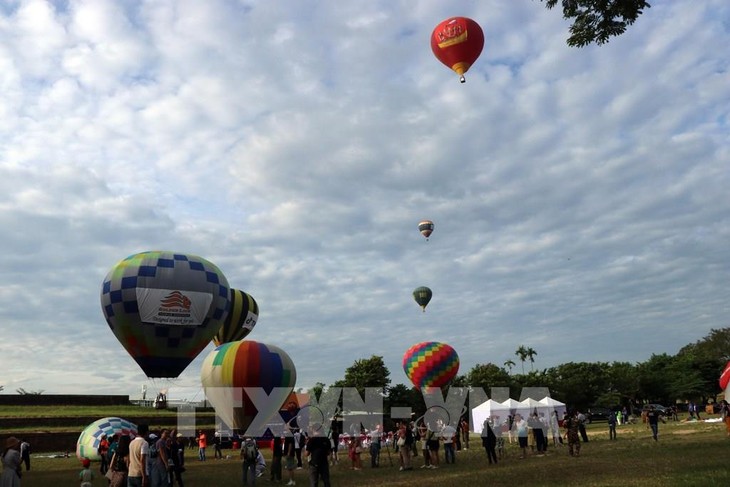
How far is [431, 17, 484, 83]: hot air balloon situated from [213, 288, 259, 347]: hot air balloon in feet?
93.1

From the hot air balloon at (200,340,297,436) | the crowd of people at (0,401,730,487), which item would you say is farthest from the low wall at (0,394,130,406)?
the crowd of people at (0,401,730,487)

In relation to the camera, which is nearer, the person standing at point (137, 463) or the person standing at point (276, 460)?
the person standing at point (137, 463)

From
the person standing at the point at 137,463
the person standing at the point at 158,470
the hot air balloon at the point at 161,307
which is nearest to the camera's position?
the person standing at the point at 137,463

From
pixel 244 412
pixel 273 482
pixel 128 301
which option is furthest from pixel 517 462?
pixel 128 301

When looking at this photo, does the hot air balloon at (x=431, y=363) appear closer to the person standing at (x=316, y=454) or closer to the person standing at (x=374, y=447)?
the person standing at (x=374, y=447)

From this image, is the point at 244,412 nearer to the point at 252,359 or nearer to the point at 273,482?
the point at 252,359

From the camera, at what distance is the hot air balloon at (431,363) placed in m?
55.3

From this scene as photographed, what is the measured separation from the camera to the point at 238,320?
51.5 meters

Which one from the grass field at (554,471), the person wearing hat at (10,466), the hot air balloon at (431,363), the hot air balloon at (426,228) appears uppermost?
the hot air balloon at (426,228)

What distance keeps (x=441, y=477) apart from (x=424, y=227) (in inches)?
1661

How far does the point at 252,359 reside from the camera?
112 feet

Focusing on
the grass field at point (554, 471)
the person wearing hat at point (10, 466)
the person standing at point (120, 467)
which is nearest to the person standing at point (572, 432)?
the grass field at point (554, 471)

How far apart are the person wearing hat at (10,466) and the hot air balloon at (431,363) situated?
151 feet

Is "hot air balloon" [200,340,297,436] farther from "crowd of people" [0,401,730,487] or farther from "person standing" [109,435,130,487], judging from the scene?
"person standing" [109,435,130,487]
